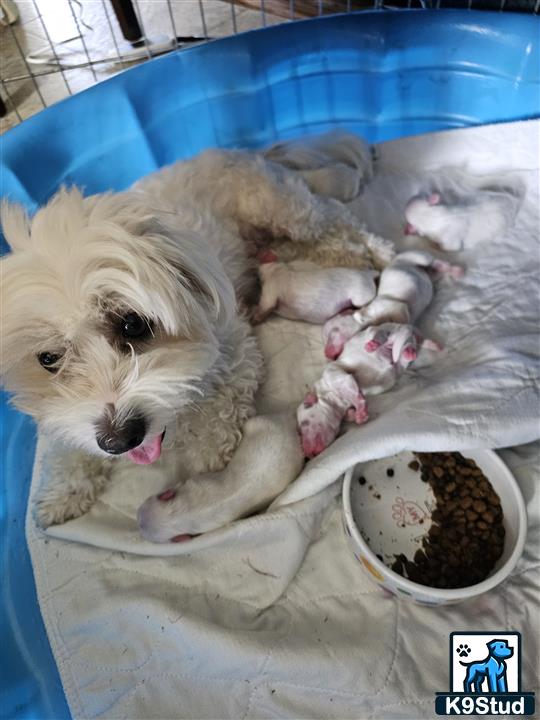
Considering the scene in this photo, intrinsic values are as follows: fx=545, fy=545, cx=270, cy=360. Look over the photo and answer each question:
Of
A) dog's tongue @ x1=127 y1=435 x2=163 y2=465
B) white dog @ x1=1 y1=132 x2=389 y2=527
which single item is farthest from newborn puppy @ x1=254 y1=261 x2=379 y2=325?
dog's tongue @ x1=127 y1=435 x2=163 y2=465

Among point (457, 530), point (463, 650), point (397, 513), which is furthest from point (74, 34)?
point (463, 650)

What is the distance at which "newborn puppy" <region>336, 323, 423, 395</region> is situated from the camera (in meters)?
1.39

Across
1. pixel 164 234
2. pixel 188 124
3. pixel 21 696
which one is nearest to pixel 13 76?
pixel 188 124

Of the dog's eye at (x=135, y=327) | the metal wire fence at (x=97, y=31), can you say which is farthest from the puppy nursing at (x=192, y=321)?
the metal wire fence at (x=97, y=31)

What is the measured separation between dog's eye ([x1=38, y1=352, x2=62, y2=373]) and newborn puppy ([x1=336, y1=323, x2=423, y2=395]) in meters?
0.71

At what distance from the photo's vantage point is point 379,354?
4.55 ft

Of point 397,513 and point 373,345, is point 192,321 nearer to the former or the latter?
point 373,345

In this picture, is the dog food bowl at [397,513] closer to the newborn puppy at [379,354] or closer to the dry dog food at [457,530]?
the dry dog food at [457,530]

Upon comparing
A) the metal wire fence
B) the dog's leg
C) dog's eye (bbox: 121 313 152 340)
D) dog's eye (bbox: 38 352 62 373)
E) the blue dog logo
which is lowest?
the blue dog logo

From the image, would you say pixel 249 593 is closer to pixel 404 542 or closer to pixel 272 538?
pixel 272 538

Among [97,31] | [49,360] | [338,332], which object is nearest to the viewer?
[49,360]

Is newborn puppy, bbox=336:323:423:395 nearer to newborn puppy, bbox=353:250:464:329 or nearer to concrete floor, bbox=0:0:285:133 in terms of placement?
newborn puppy, bbox=353:250:464:329

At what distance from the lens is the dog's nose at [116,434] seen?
0.93 meters

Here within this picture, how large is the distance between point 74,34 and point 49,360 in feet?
5.39
